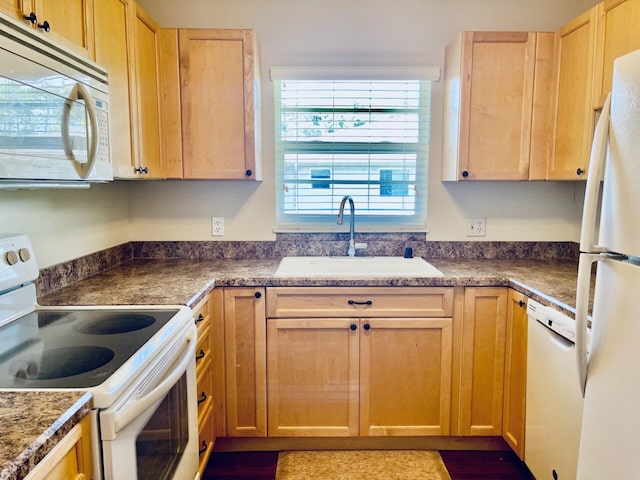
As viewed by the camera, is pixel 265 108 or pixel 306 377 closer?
pixel 306 377

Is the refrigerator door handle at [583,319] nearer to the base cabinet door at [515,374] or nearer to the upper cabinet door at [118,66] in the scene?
the base cabinet door at [515,374]

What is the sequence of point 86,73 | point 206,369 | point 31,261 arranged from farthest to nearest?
point 206,369 → point 31,261 → point 86,73

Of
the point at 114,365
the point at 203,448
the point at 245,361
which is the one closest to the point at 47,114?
the point at 114,365

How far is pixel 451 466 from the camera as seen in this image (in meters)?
2.04

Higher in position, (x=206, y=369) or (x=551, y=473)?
(x=206, y=369)

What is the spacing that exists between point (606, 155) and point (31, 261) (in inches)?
71.4

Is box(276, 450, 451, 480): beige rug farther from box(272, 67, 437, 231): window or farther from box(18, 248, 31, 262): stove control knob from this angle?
box(18, 248, 31, 262): stove control knob

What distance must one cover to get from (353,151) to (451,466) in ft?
5.63

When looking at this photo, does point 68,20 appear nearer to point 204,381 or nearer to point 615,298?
point 204,381

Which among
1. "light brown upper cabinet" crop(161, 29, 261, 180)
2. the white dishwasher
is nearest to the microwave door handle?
"light brown upper cabinet" crop(161, 29, 261, 180)

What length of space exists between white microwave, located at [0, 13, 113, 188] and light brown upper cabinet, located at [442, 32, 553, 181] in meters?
1.67

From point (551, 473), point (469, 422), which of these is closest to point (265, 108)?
point (469, 422)

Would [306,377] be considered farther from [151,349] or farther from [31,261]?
[31,261]

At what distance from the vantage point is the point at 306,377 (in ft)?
6.71
